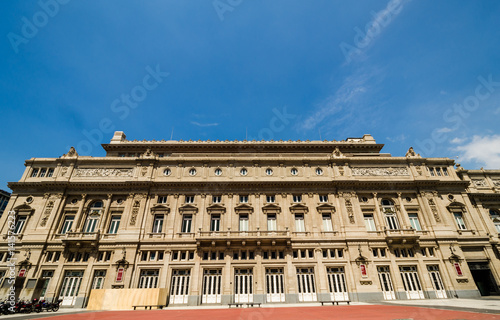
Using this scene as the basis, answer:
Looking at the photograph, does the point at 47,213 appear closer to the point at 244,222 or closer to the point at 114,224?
the point at 114,224

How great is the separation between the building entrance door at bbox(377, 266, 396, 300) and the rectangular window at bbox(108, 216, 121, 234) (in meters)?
33.1

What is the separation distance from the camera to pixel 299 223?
107 feet

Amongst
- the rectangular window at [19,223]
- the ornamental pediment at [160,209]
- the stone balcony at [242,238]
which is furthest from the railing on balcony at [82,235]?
the stone balcony at [242,238]

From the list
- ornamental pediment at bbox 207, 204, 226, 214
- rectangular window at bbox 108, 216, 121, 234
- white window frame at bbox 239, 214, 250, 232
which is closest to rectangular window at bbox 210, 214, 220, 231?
ornamental pediment at bbox 207, 204, 226, 214

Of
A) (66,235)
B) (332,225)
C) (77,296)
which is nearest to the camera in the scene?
(77,296)

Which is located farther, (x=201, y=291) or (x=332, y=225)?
(x=332, y=225)

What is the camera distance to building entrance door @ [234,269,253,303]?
28078 millimetres

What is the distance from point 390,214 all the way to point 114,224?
3671 cm

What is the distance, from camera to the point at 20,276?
27750 mm

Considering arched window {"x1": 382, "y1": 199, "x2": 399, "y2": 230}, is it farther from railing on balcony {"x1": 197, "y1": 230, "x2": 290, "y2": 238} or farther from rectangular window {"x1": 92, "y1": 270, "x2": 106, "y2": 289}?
rectangular window {"x1": 92, "y1": 270, "x2": 106, "y2": 289}

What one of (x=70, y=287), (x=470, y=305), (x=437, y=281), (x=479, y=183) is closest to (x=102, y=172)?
(x=70, y=287)

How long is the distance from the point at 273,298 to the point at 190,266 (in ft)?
33.6

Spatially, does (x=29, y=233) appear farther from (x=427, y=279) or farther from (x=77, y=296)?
(x=427, y=279)

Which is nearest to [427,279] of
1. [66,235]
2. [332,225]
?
[332,225]
